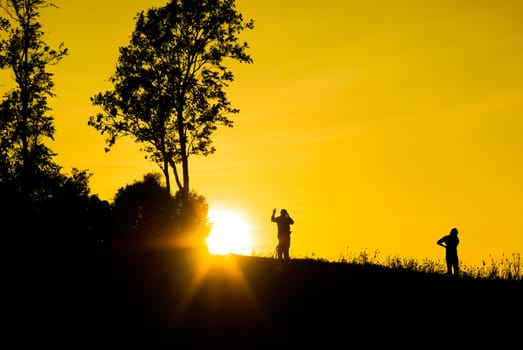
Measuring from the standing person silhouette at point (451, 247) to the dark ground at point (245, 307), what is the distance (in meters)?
0.90

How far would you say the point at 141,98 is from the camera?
165 feet

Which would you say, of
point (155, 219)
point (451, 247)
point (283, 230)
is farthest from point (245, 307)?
point (155, 219)

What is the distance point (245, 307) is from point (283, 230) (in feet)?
21.4

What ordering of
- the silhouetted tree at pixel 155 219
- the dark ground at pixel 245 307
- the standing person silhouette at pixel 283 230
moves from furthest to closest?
1. the silhouetted tree at pixel 155 219
2. the standing person silhouette at pixel 283 230
3. the dark ground at pixel 245 307

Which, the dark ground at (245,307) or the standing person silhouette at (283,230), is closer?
the dark ground at (245,307)

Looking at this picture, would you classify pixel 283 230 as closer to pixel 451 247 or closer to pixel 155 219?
pixel 451 247

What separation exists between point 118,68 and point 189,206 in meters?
10.7

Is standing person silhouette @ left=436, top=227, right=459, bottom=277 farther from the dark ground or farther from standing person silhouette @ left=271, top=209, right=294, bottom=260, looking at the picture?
standing person silhouette @ left=271, top=209, right=294, bottom=260

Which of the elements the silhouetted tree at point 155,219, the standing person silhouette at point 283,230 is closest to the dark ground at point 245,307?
the standing person silhouette at point 283,230

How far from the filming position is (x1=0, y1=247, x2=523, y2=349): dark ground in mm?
23250

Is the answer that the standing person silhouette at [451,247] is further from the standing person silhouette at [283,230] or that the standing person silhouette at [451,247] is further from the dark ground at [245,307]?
the standing person silhouette at [283,230]

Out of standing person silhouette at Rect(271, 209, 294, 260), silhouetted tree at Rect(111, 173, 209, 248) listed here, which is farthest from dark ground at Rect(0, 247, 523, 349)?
silhouetted tree at Rect(111, 173, 209, 248)

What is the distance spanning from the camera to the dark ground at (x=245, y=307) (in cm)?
2325

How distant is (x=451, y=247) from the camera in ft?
109
